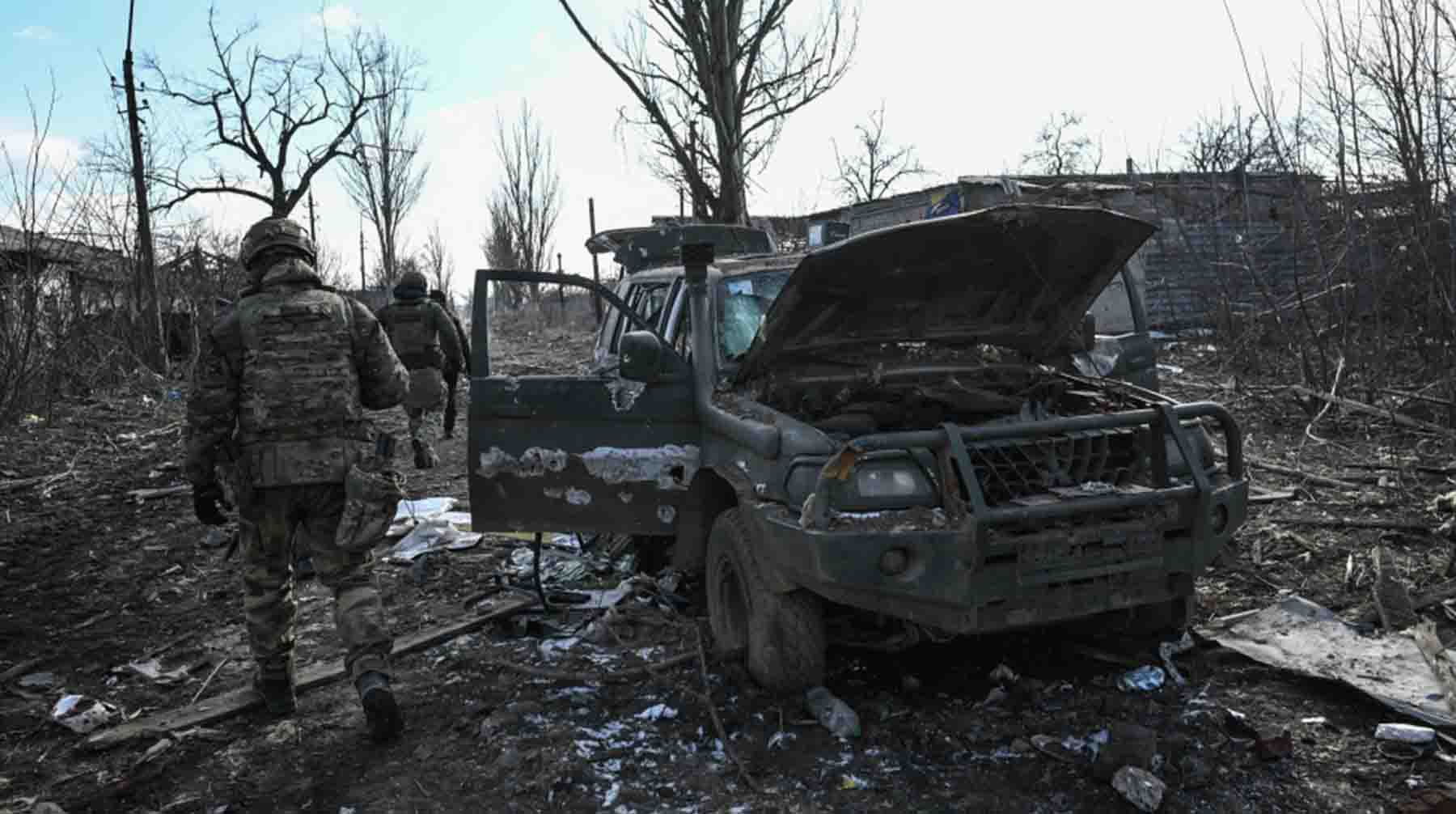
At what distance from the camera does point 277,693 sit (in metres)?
3.78

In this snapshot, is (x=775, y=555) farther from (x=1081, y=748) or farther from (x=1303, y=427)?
(x=1303, y=427)

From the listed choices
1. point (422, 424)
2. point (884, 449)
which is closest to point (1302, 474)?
point (884, 449)

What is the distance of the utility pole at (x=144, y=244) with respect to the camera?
44.3 feet

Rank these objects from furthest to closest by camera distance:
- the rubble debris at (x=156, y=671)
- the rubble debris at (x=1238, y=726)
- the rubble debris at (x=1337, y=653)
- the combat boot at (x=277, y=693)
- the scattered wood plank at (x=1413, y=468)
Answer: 1. the scattered wood plank at (x=1413, y=468)
2. the rubble debris at (x=156, y=671)
3. the combat boot at (x=277, y=693)
4. the rubble debris at (x=1337, y=653)
5. the rubble debris at (x=1238, y=726)

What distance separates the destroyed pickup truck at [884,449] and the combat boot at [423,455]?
235cm

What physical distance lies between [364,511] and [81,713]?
1579mm

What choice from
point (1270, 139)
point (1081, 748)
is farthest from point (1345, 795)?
point (1270, 139)

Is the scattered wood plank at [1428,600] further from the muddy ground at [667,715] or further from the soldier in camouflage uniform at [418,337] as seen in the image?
the soldier in camouflage uniform at [418,337]

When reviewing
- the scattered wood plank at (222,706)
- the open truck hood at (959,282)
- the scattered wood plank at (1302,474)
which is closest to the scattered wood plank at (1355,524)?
the scattered wood plank at (1302,474)

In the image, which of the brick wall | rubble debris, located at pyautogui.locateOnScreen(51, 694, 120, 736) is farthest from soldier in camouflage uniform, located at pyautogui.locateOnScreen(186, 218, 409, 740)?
the brick wall

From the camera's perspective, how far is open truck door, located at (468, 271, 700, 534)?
4.08 m

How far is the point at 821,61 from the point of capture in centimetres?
1360

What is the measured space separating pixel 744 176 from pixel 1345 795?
11.1m

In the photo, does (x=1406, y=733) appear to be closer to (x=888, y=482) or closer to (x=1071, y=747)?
(x=1071, y=747)
